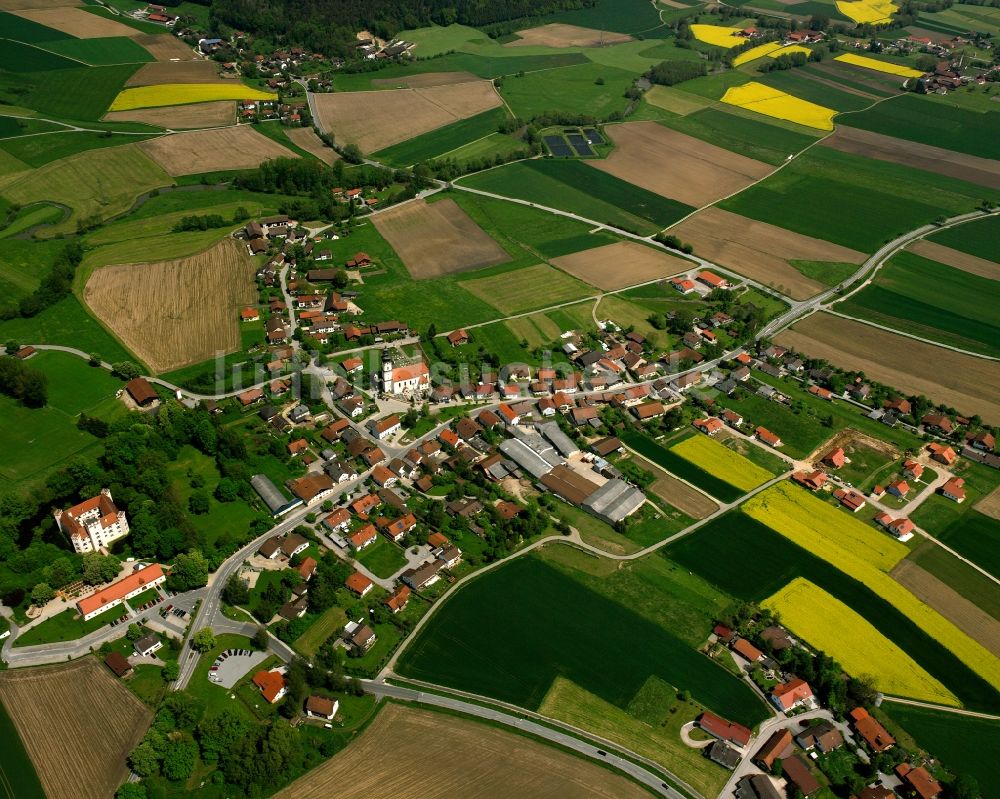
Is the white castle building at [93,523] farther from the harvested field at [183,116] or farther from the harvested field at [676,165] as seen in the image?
the harvested field at [183,116]

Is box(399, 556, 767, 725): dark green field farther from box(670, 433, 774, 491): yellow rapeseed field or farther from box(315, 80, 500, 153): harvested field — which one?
box(315, 80, 500, 153): harvested field

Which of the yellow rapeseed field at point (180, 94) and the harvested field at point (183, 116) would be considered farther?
the yellow rapeseed field at point (180, 94)

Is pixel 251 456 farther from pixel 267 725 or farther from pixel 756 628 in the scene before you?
pixel 756 628

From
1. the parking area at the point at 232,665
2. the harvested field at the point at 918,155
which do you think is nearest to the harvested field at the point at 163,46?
the harvested field at the point at 918,155

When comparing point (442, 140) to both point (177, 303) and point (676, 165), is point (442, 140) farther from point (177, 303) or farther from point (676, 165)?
point (177, 303)

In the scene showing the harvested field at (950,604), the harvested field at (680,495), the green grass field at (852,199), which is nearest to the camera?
the harvested field at (950,604)

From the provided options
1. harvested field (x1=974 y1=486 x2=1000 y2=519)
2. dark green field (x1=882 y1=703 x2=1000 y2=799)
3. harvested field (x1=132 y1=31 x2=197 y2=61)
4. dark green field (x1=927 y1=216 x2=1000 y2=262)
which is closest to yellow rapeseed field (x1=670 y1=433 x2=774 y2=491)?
harvested field (x1=974 y1=486 x2=1000 y2=519)

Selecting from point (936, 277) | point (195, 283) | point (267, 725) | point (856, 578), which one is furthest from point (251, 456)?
point (936, 277)
